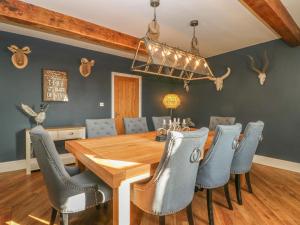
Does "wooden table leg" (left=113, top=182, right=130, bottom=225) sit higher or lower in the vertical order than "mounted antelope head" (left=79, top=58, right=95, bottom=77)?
lower

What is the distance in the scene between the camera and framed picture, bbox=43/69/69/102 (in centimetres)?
367

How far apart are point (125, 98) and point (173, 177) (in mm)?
3807

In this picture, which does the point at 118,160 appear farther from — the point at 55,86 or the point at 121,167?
the point at 55,86

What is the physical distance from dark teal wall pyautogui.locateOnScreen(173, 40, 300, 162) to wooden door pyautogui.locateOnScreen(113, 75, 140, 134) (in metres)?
2.09

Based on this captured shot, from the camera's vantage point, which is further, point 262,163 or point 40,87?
point 262,163

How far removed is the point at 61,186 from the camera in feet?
4.42

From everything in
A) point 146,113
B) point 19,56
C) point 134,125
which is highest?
point 19,56

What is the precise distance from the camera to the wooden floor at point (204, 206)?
192 centimetres

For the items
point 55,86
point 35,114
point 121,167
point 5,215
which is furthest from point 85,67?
point 121,167

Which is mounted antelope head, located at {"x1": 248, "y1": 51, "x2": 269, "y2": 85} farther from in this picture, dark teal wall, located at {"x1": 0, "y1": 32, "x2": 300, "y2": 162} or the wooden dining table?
the wooden dining table

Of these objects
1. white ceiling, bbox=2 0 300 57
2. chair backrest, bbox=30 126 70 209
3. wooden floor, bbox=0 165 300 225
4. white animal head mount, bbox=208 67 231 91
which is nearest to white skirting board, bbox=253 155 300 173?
wooden floor, bbox=0 165 300 225

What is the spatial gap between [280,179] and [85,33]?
Answer: 13.0 feet

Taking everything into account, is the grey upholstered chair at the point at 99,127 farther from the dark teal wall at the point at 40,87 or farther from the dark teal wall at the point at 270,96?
the dark teal wall at the point at 270,96

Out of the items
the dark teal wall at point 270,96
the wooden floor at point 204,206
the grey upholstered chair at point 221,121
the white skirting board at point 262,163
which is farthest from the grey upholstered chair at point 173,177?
the dark teal wall at point 270,96
